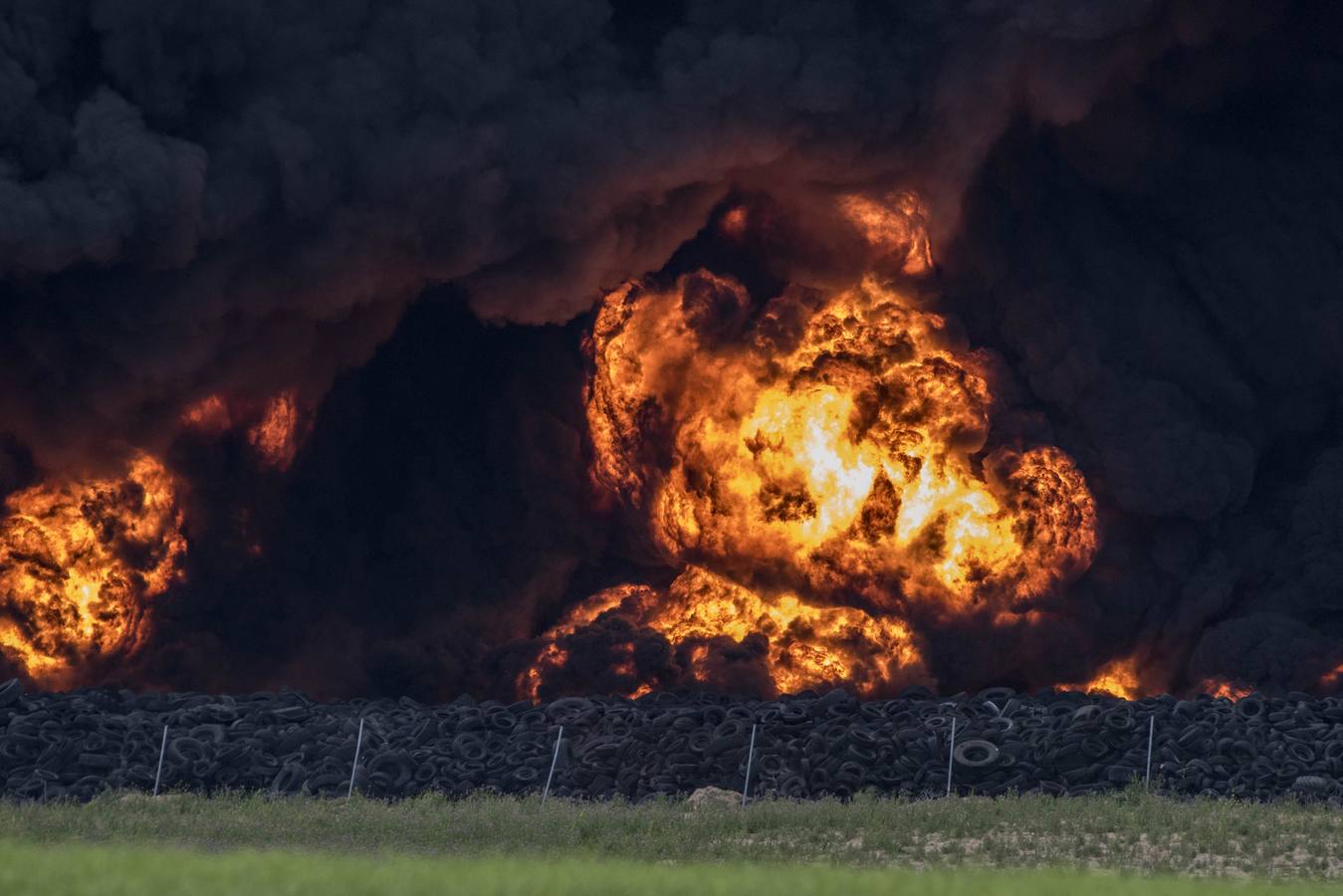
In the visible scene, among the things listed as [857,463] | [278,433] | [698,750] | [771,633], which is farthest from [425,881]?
[278,433]

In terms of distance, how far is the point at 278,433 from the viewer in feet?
175

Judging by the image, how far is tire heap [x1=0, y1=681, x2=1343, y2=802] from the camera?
3231 cm

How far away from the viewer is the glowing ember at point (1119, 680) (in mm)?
53000

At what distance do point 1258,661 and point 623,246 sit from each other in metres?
21.2

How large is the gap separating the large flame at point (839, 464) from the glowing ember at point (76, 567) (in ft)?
38.0

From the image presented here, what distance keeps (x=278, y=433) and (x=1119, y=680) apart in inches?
1035

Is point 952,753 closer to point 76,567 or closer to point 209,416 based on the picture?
point 76,567

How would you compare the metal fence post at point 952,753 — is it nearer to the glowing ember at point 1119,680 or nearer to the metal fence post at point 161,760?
the metal fence post at point 161,760

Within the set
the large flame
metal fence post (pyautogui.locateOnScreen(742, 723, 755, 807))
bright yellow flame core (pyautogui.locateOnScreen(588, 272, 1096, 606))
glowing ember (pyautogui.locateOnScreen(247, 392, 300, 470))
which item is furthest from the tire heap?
glowing ember (pyautogui.locateOnScreen(247, 392, 300, 470))

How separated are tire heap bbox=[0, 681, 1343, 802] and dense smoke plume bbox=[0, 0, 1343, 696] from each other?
11996 millimetres

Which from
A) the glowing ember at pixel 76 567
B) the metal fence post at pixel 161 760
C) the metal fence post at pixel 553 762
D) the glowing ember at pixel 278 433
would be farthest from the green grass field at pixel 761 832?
the glowing ember at pixel 278 433

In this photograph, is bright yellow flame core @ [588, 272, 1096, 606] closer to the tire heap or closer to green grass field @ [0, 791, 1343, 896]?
the tire heap

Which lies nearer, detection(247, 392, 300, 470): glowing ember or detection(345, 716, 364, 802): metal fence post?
detection(345, 716, 364, 802): metal fence post

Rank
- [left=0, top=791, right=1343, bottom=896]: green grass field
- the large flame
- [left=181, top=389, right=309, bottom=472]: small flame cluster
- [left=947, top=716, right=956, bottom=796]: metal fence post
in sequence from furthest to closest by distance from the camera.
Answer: the large flame
[left=181, top=389, right=309, bottom=472]: small flame cluster
[left=947, top=716, right=956, bottom=796]: metal fence post
[left=0, top=791, right=1343, bottom=896]: green grass field
